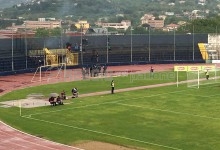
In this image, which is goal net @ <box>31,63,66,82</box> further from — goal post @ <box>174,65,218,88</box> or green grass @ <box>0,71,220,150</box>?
green grass @ <box>0,71,220,150</box>

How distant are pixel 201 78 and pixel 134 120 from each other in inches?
1025

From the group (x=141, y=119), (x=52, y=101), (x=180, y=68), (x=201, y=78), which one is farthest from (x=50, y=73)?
(x=141, y=119)

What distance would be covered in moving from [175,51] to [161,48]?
7.85 feet

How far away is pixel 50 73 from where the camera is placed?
74.8m

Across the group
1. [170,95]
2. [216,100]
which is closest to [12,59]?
[170,95]

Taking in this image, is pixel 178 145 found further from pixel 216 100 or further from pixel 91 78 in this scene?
pixel 91 78

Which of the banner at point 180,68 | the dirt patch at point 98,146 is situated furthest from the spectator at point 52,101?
the banner at point 180,68

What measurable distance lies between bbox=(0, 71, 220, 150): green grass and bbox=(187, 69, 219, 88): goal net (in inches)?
273

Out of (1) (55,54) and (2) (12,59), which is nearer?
(2) (12,59)

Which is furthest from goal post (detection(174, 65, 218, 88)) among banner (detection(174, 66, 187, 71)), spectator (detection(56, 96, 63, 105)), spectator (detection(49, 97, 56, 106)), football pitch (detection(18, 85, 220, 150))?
spectator (detection(49, 97, 56, 106))

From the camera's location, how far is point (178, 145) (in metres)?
32.1

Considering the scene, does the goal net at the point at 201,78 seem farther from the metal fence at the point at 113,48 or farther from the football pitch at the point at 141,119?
the metal fence at the point at 113,48

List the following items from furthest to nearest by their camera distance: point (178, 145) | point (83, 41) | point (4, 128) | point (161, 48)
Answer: point (161, 48) → point (83, 41) → point (4, 128) → point (178, 145)

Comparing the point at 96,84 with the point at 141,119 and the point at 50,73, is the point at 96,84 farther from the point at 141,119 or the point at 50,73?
the point at 141,119
